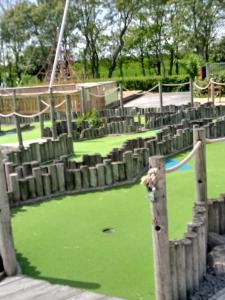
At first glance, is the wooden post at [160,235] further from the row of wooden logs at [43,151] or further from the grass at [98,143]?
the grass at [98,143]

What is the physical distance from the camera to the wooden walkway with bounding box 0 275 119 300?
369 centimetres

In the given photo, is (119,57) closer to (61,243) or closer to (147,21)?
(147,21)

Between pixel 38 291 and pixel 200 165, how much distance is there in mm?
1831

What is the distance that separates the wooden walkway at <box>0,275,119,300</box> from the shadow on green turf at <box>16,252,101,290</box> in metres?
0.22

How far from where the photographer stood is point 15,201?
21.9 ft

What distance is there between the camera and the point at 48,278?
4.29 m

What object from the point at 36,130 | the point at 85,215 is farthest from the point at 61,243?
the point at 36,130

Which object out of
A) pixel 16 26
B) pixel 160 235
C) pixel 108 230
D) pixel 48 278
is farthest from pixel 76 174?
pixel 16 26

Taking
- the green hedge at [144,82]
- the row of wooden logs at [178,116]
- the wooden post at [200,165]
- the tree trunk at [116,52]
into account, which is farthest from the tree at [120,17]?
the wooden post at [200,165]

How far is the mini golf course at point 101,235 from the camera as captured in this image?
13.7ft

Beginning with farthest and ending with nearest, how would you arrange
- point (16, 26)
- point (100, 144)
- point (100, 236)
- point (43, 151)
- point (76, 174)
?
1. point (16, 26)
2. point (100, 144)
3. point (43, 151)
4. point (76, 174)
5. point (100, 236)

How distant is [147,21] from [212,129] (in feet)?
99.2

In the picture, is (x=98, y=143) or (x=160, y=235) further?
(x=98, y=143)

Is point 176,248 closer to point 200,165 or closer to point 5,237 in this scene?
point 200,165
